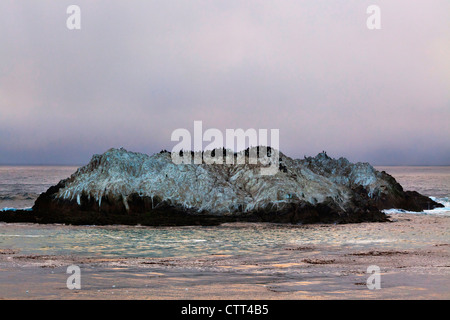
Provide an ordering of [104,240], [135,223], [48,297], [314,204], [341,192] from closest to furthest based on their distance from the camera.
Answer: [48,297]
[104,240]
[135,223]
[314,204]
[341,192]

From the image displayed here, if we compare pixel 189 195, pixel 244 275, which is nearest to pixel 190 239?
pixel 244 275

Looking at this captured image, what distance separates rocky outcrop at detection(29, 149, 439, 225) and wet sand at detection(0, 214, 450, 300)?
430 inches

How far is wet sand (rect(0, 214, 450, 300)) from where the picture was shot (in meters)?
11.9

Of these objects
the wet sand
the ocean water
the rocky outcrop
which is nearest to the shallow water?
the ocean water

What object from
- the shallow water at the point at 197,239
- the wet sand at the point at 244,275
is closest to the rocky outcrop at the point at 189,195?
the shallow water at the point at 197,239

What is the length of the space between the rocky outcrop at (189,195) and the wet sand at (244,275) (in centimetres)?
1092

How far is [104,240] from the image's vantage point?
22094 millimetres

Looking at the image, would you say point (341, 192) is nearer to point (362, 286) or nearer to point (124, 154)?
point (124, 154)

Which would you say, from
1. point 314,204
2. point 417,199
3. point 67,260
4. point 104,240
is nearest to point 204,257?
point 67,260

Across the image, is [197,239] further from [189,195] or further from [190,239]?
[189,195]

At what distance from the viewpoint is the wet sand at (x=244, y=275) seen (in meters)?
11.9

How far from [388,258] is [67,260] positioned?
466 inches

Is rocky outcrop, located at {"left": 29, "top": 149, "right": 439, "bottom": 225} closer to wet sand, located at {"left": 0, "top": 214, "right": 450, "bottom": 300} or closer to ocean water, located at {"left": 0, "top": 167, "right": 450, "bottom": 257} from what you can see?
ocean water, located at {"left": 0, "top": 167, "right": 450, "bottom": 257}

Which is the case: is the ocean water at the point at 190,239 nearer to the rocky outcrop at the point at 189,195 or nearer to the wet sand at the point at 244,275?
the wet sand at the point at 244,275
